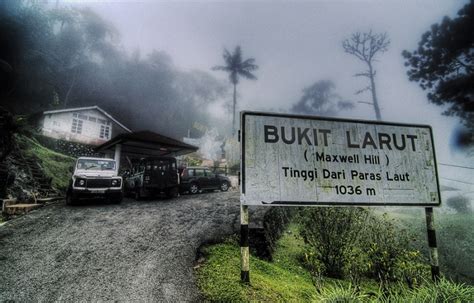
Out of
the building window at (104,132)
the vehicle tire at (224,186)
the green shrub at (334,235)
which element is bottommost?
the green shrub at (334,235)

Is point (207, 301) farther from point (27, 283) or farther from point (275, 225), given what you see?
point (275, 225)

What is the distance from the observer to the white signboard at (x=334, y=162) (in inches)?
150

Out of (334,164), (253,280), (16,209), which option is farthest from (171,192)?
(334,164)

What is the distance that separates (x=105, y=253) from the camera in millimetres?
5234

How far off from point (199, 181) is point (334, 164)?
1152cm

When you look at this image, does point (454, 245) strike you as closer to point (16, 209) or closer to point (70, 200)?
point (70, 200)

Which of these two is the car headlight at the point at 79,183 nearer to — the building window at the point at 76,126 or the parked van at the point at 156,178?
the parked van at the point at 156,178

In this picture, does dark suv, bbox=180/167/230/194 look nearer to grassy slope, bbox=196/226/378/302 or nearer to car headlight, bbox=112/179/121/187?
car headlight, bbox=112/179/121/187

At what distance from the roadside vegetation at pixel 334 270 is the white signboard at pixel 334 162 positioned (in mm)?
1091

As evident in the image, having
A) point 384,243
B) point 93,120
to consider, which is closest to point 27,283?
point 384,243

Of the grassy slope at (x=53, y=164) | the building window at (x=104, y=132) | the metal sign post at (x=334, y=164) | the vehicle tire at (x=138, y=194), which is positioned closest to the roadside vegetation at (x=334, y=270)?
the metal sign post at (x=334, y=164)

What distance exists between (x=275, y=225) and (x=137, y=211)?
16.9 feet

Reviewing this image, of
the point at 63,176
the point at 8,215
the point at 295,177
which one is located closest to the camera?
the point at 295,177

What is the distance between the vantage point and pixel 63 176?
49.1 ft
